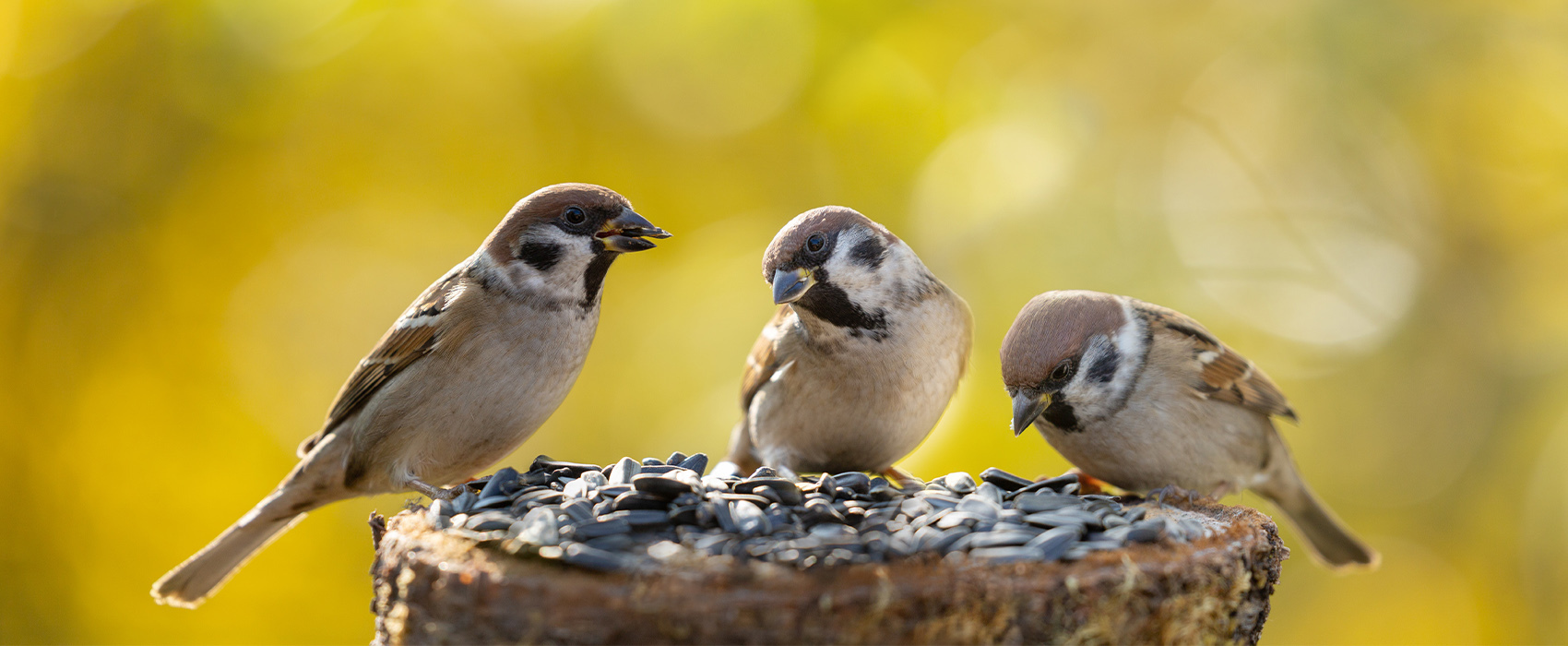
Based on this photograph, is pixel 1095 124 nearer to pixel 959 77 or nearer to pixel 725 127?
pixel 959 77

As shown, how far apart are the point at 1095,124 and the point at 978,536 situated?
4010 millimetres

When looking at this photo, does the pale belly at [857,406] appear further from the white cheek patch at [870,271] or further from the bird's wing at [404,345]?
the bird's wing at [404,345]

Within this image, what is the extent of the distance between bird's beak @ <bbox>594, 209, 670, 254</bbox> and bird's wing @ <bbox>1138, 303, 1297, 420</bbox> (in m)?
1.58

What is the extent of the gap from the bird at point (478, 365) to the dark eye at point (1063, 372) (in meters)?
1.14

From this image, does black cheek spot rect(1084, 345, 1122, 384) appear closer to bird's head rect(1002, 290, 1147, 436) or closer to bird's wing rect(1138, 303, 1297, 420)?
bird's head rect(1002, 290, 1147, 436)

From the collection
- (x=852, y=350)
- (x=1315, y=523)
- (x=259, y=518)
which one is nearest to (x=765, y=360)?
(x=852, y=350)

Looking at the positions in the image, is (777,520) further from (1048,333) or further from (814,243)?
(1048,333)

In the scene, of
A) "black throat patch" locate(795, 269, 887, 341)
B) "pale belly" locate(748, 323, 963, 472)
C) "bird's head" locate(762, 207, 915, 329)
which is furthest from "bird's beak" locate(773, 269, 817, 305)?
"pale belly" locate(748, 323, 963, 472)

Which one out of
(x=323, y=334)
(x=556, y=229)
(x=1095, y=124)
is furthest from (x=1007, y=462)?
(x=323, y=334)

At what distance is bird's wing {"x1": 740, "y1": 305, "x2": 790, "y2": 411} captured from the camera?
→ 9.73 ft

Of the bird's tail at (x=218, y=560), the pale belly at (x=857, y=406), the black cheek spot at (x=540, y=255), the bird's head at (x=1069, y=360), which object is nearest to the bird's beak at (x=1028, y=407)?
the bird's head at (x=1069, y=360)

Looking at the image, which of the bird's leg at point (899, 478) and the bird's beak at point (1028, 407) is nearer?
the bird's beak at point (1028, 407)

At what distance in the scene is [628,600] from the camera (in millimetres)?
1574

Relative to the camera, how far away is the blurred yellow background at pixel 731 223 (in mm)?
4598
